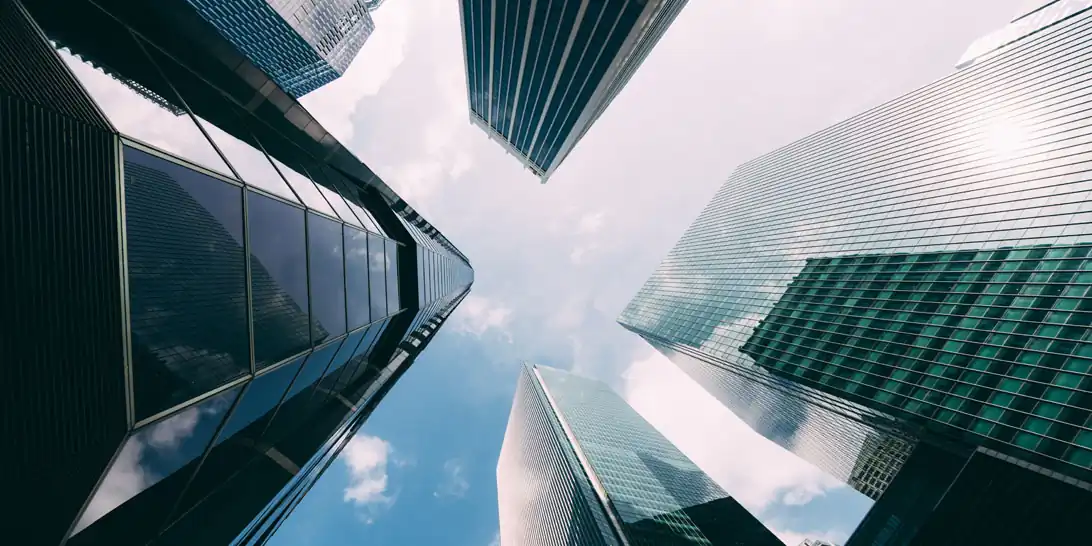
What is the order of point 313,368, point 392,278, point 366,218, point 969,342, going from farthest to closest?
point 969,342 < point 392,278 < point 366,218 < point 313,368

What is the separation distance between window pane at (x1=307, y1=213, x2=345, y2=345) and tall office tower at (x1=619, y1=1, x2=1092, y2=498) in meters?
52.8

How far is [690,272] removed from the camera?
12975cm

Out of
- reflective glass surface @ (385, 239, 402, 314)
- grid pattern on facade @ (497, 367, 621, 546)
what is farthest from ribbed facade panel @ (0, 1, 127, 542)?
grid pattern on facade @ (497, 367, 621, 546)

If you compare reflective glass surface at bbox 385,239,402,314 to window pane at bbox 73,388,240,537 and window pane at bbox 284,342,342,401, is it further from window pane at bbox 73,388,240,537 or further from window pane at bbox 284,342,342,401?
window pane at bbox 73,388,240,537

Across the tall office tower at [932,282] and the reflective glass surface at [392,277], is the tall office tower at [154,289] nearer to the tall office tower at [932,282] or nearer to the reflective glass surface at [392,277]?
the reflective glass surface at [392,277]

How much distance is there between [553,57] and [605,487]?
84.4 meters

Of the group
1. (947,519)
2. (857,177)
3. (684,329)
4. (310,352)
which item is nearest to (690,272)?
(684,329)

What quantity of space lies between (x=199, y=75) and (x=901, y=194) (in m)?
95.2

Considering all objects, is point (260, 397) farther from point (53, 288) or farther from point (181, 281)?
point (53, 288)

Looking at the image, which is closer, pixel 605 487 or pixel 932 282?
pixel 932 282

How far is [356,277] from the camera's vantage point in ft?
45.8

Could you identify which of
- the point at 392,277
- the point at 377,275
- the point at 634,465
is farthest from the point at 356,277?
the point at 634,465

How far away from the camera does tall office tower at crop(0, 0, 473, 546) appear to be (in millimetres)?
4879

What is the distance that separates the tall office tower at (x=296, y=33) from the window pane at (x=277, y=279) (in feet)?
320
